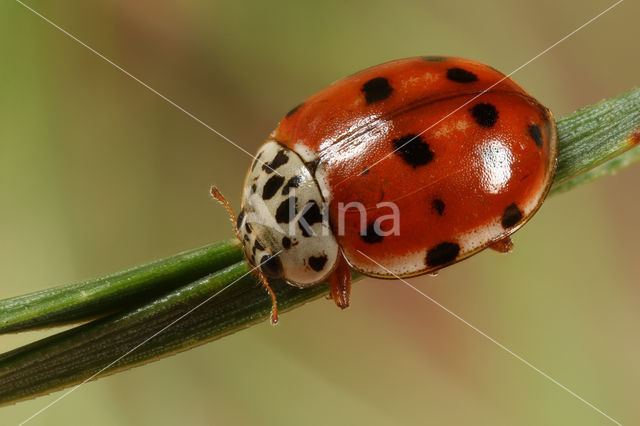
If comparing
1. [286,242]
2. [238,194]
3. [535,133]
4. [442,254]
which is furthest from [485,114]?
[238,194]

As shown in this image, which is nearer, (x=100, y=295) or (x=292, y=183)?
(x=100, y=295)

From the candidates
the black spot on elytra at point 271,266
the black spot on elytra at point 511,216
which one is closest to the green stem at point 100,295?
the black spot on elytra at point 271,266

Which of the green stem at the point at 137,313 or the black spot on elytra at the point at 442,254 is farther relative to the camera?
the black spot on elytra at the point at 442,254

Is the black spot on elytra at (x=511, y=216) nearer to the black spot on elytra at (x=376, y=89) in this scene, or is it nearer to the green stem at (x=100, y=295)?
the black spot on elytra at (x=376, y=89)

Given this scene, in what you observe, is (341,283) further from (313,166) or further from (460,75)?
(460,75)

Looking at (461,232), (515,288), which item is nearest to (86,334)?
(461,232)

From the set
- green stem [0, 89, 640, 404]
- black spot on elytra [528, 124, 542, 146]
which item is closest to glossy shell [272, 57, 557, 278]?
black spot on elytra [528, 124, 542, 146]
